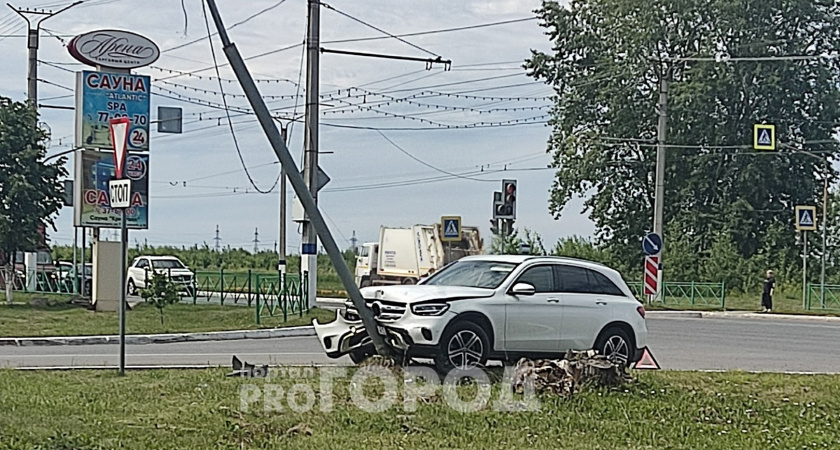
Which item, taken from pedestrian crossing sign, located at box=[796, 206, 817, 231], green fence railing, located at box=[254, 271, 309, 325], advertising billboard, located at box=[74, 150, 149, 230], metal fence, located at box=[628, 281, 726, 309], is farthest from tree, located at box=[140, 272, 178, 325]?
pedestrian crossing sign, located at box=[796, 206, 817, 231]

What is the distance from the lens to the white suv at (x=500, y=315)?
13078 mm

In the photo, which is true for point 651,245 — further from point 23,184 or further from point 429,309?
point 429,309

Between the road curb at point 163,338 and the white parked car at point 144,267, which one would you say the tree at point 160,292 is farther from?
the white parked car at point 144,267

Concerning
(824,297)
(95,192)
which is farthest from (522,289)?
(824,297)

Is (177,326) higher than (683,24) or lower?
lower

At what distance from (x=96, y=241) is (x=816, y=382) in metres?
18.9

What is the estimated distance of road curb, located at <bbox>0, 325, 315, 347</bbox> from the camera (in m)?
20.7

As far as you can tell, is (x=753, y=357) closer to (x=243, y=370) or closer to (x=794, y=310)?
(x=243, y=370)

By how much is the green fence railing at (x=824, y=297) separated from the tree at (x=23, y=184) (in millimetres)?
26761

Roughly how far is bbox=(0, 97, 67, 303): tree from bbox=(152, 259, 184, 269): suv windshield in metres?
11.8

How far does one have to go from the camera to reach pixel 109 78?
28141 mm

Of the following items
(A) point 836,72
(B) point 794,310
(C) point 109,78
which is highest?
(A) point 836,72

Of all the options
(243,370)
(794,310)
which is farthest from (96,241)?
(794,310)

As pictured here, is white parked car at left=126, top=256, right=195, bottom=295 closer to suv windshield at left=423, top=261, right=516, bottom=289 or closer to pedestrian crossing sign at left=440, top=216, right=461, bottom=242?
pedestrian crossing sign at left=440, top=216, right=461, bottom=242
